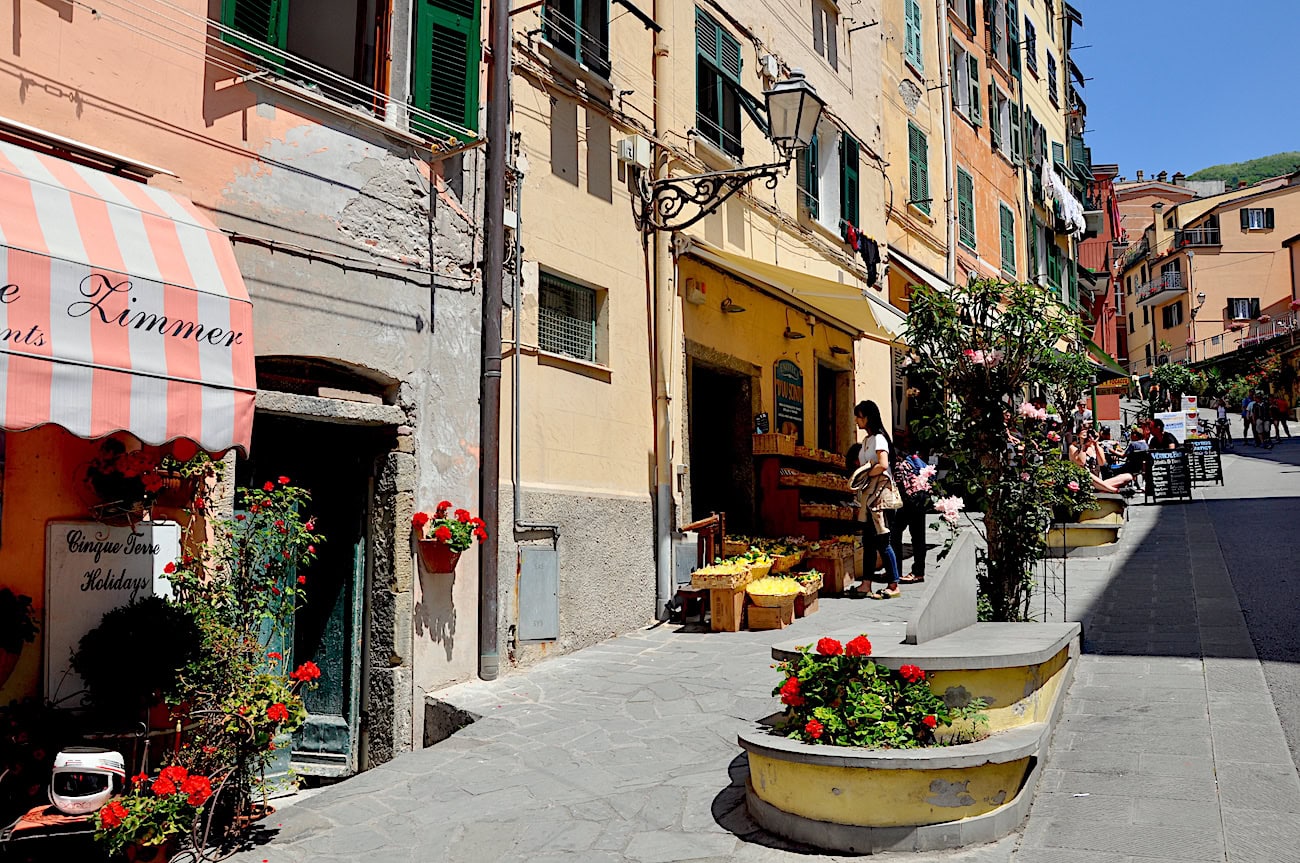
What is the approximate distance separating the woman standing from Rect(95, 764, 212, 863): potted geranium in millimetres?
7049

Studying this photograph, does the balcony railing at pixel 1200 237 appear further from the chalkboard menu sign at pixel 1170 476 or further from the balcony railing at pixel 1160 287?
the chalkboard menu sign at pixel 1170 476

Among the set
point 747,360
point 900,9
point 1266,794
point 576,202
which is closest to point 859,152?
point 900,9

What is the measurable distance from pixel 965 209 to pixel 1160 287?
5297 centimetres

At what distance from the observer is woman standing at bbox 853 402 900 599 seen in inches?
415

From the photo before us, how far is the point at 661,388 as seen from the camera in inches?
401

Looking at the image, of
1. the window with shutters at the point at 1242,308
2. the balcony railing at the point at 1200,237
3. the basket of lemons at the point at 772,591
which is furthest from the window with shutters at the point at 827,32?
the window with shutters at the point at 1242,308

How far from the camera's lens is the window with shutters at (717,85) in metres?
11.5

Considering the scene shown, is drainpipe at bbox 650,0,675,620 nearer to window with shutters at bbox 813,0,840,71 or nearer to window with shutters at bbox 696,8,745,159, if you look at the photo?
window with shutters at bbox 696,8,745,159

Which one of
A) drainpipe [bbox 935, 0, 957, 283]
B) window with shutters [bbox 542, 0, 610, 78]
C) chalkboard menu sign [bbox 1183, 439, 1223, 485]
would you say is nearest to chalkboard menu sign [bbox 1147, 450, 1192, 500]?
chalkboard menu sign [bbox 1183, 439, 1223, 485]

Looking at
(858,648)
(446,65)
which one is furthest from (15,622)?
(446,65)

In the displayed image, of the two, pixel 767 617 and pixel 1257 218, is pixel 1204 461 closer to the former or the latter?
pixel 767 617

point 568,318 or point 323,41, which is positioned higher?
point 323,41

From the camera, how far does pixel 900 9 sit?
18.1 meters

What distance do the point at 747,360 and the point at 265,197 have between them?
6.74 meters
